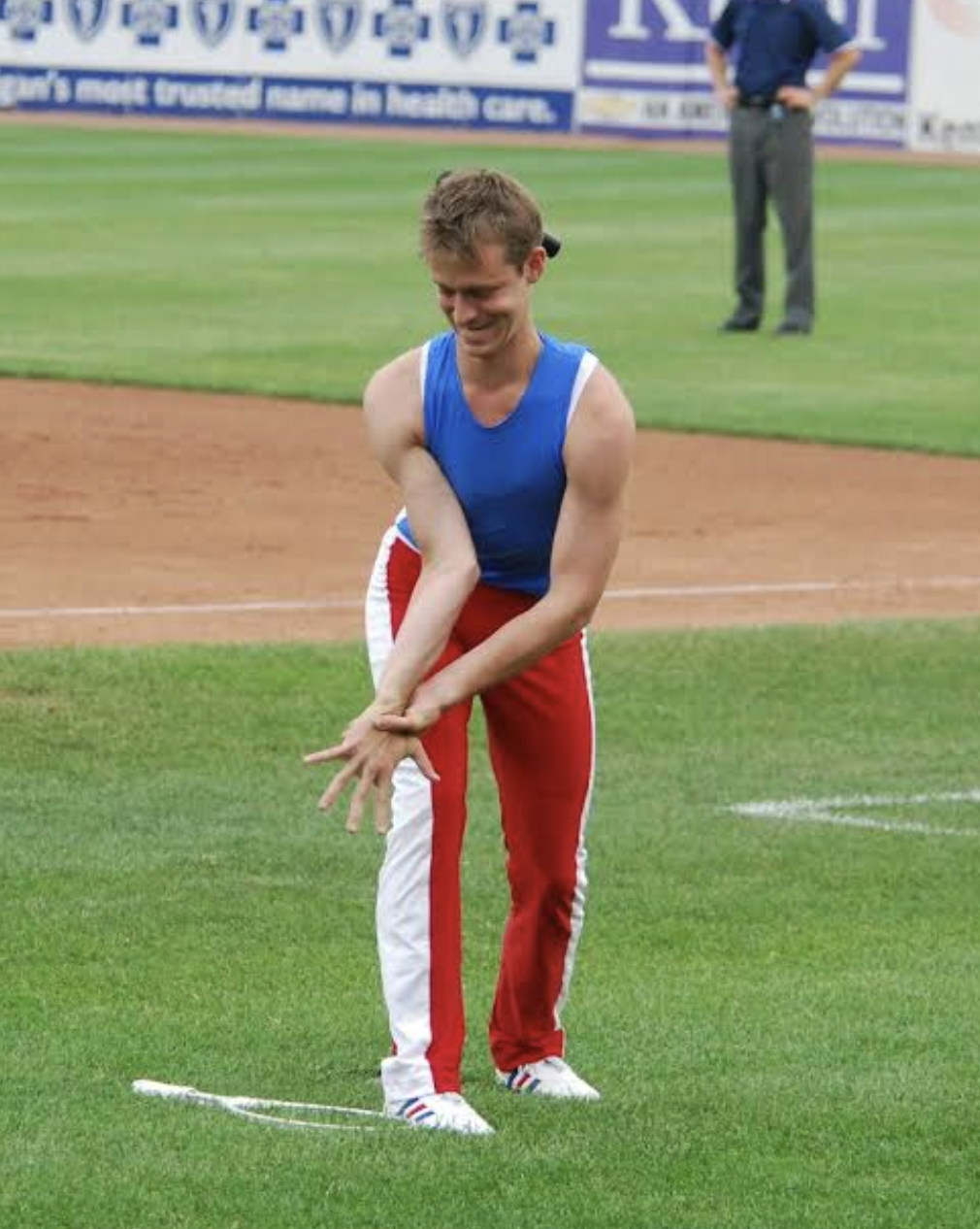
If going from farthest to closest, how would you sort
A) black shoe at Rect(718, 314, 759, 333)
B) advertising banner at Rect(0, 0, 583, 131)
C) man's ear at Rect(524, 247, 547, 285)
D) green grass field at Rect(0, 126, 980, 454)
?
advertising banner at Rect(0, 0, 583, 131) → black shoe at Rect(718, 314, 759, 333) → green grass field at Rect(0, 126, 980, 454) → man's ear at Rect(524, 247, 547, 285)

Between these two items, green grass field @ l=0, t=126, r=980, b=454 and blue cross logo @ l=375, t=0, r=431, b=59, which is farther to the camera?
blue cross logo @ l=375, t=0, r=431, b=59

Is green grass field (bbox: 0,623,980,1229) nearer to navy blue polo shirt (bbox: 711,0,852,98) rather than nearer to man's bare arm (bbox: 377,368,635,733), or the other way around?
man's bare arm (bbox: 377,368,635,733)

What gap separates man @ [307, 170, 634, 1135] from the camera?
6.41m

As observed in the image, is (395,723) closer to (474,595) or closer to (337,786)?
(337,786)

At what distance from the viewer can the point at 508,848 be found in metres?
7.13

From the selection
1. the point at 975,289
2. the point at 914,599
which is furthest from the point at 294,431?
the point at 975,289

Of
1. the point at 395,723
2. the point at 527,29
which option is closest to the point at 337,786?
the point at 395,723

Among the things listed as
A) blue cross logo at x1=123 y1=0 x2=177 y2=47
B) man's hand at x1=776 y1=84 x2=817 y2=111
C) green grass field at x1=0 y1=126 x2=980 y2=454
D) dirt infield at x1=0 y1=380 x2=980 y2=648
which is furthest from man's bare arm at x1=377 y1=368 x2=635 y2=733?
blue cross logo at x1=123 y1=0 x2=177 y2=47

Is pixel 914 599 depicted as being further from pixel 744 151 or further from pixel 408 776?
pixel 744 151

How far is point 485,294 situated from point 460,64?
3448cm

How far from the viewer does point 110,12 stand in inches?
1602

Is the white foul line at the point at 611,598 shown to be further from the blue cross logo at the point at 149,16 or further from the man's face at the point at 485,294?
the blue cross logo at the point at 149,16

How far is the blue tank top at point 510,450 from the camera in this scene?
6.62 meters

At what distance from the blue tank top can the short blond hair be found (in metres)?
0.32
